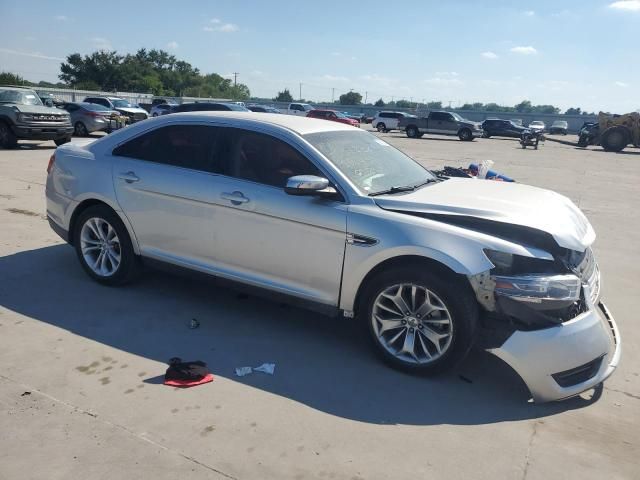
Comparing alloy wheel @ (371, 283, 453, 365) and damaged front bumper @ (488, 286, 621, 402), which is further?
alloy wheel @ (371, 283, 453, 365)

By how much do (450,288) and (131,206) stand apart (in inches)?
115

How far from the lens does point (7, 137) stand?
15953 millimetres

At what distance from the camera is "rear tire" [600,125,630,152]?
29.6 m

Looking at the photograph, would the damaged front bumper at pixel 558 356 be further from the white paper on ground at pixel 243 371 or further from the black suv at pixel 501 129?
the black suv at pixel 501 129

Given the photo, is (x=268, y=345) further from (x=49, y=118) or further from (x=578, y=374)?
(x=49, y=118)

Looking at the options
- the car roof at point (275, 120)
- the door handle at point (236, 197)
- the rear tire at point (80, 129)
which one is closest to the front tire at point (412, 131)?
the rear tire at point (80, 129)

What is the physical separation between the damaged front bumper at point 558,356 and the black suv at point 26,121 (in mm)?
16420

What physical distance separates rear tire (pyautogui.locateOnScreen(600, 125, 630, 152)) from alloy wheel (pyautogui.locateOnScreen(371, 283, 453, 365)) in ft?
103

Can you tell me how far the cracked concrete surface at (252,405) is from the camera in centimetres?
272

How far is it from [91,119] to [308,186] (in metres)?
20.4

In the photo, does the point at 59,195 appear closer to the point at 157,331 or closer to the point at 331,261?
the point at 157,331

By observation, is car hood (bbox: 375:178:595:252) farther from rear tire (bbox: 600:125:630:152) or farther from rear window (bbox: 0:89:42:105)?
rear tire (bbox: 600:125:630:152)

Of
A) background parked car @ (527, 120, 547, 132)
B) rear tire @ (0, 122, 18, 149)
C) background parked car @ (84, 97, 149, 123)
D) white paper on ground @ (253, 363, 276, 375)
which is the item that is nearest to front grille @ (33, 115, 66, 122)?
rear tire @ (0, 122, 18, 149)

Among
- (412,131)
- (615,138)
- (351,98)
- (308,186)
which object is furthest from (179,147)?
(351,98)
